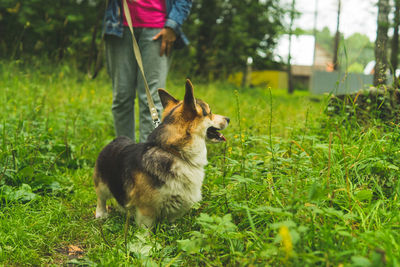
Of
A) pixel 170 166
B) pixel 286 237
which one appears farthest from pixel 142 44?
pixel 286 237

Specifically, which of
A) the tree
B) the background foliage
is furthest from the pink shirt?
the tree

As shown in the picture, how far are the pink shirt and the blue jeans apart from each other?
0.06 metres

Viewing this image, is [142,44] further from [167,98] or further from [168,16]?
[167,98]

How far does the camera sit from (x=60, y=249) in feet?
7.45

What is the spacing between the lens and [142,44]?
3357 mm

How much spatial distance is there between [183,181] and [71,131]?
2516 millimetres

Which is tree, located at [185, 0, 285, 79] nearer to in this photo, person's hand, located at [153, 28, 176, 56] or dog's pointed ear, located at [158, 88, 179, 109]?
person's hand, located at [153, 28, 176, 56]

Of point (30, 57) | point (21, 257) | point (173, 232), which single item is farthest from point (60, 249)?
point (30, 57)

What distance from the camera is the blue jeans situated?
11.0 feet

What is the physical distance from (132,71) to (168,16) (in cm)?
67

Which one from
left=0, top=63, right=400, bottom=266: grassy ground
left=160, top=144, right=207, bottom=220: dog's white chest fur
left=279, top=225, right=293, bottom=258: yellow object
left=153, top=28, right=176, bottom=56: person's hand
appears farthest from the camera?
left=153, top=28, right=176, bottom=56: person's hand

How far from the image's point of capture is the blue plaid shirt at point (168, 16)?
3.29 meters

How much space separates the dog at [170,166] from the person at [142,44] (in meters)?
0.99

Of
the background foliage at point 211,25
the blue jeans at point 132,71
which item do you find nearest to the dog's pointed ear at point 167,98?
the blue jeans at point 132,71
